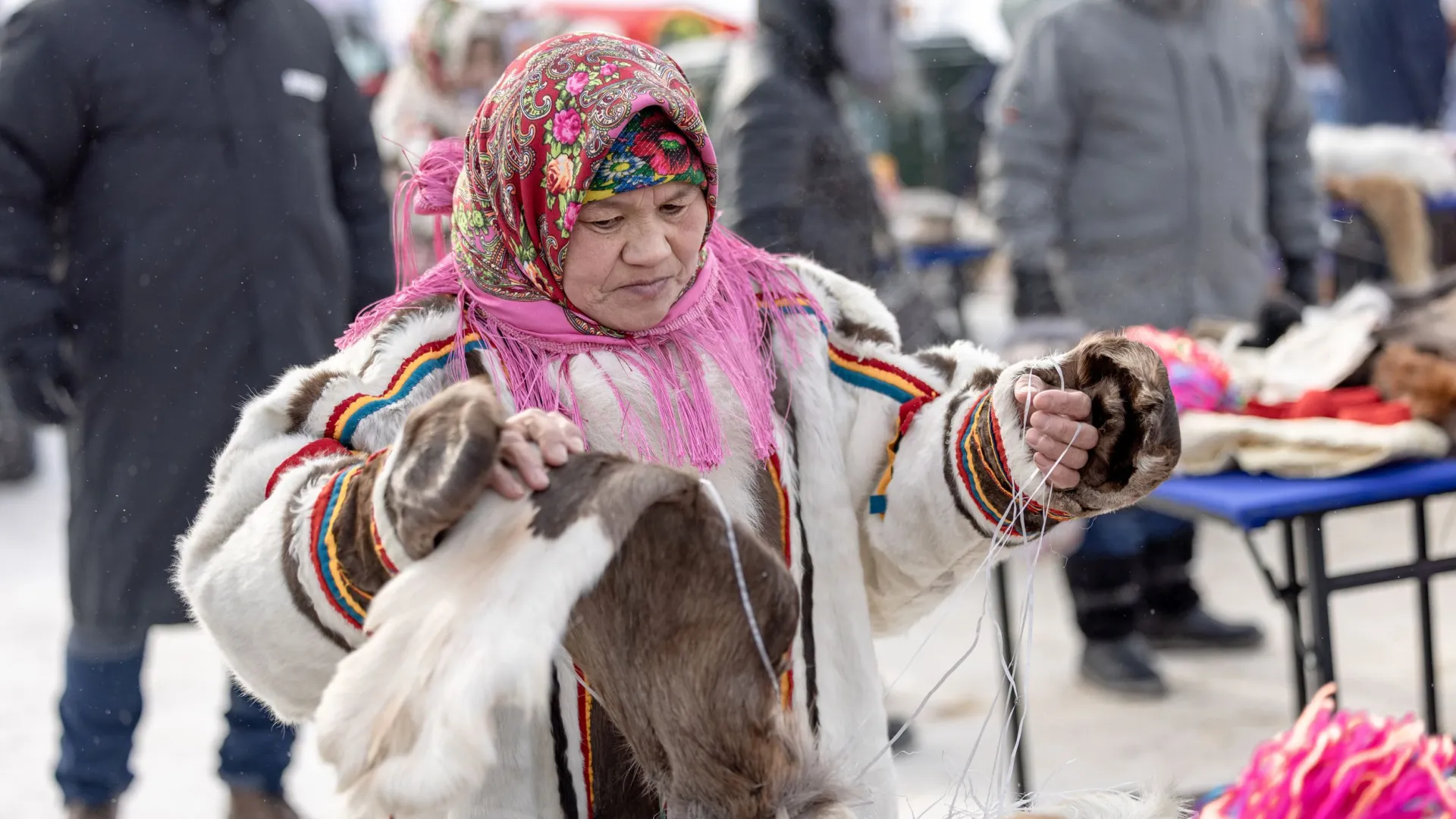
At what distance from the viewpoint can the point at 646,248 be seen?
1476 millimetres

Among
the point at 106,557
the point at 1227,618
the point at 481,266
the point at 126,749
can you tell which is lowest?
the point at 1227,618

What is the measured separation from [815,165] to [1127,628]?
1.60 m

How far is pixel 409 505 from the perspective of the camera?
1051mm

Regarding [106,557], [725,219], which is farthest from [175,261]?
[725,219]

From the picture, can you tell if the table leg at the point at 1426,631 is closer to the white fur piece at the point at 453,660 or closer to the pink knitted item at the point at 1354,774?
the pink knitted item at the point at 1354,774

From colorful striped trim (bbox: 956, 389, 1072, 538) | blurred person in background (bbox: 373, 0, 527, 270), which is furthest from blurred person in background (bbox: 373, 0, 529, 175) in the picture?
colorful striped trim (bbox: 956, 389, 1072, 538)

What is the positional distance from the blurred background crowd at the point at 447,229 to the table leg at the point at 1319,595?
0.13 metres

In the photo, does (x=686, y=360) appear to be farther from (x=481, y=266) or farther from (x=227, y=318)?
(x=227, y=318)

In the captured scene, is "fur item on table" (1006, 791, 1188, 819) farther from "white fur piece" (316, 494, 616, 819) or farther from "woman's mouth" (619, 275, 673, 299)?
"woman's mouth" (619, 275, 673, 299)

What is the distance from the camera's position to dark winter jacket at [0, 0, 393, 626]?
108 inches

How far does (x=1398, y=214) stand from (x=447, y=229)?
439 centimetres

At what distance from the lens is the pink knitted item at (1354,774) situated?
3.23 ft

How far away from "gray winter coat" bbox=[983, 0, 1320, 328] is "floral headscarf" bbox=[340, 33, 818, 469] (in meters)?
2.52

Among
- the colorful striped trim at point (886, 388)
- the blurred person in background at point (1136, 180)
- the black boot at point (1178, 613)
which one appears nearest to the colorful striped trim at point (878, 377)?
the colorful striped trim at point (886, 388)
